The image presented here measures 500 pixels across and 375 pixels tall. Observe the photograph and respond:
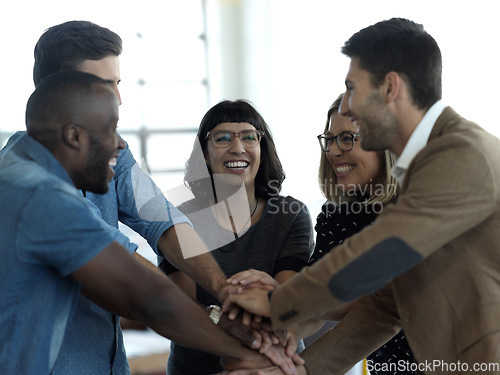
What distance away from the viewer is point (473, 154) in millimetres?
1334

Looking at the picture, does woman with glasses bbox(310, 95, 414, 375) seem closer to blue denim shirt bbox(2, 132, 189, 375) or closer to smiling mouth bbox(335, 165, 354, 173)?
smiling mouth bbox(335, 165, 354, 173)

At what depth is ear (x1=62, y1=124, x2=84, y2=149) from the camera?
4.63ft

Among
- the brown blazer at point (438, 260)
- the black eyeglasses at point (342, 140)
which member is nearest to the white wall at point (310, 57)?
the black eyeglasses at point (342, 140)

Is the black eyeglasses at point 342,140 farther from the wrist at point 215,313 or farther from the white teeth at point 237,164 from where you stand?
the wrist at point 215,313

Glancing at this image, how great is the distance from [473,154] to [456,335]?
430 mm

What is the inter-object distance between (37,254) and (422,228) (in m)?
0.82

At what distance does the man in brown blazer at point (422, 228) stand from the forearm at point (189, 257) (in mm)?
451

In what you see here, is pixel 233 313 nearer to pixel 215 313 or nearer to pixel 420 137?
pixel 215 313

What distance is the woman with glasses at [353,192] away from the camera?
205cm

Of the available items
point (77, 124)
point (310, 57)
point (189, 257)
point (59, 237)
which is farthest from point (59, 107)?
point (310, 57)

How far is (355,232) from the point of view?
2.06 metres

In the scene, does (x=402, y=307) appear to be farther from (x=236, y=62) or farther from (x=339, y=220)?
(x=236, y=62)

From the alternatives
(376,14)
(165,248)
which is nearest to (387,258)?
(165,248)

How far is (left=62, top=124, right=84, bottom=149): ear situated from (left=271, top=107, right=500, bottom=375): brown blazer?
61cm
